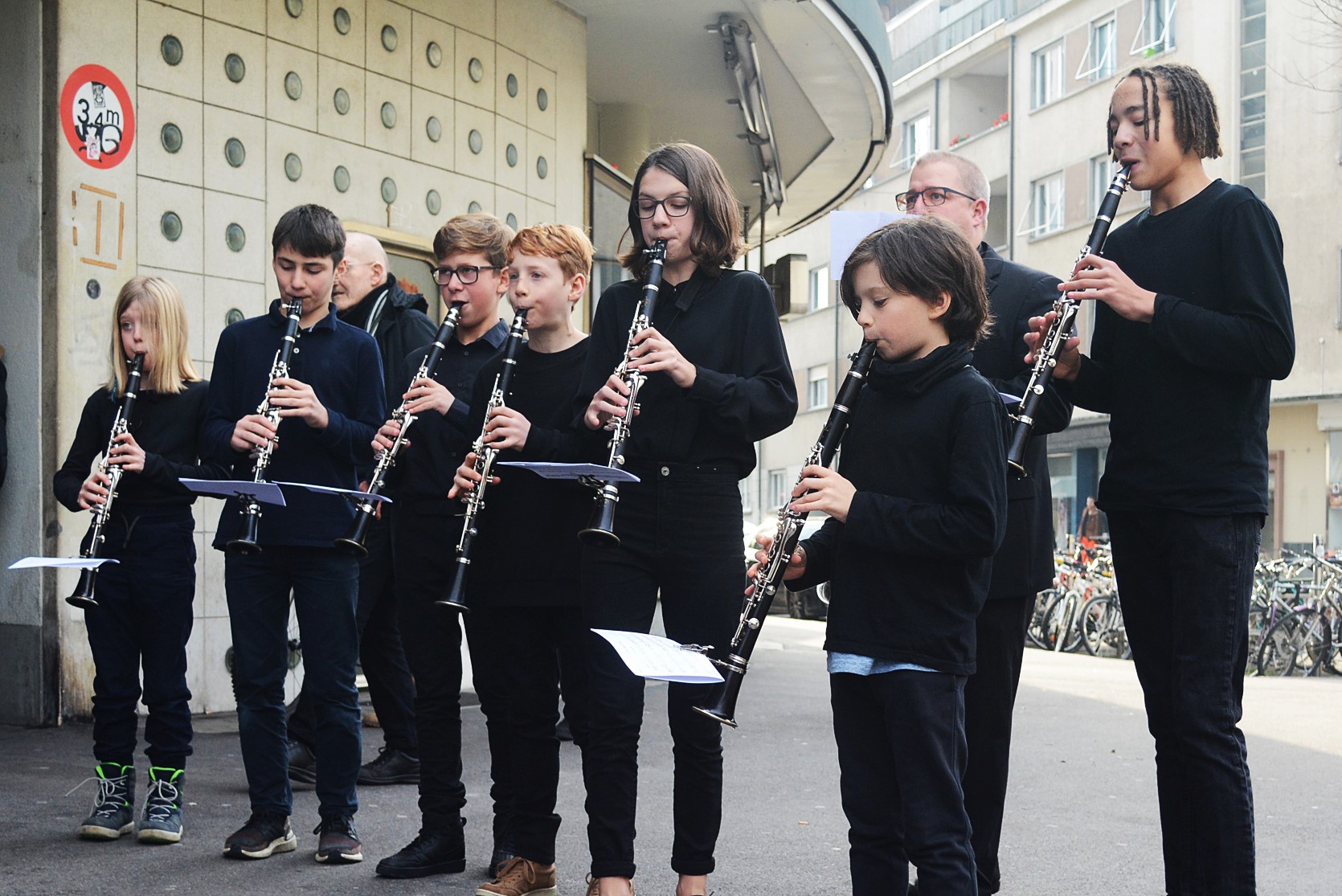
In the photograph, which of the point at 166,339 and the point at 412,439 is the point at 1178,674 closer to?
the point at 412,439

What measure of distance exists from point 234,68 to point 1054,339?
5.83 m

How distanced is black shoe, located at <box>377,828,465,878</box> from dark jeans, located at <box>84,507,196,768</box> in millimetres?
988

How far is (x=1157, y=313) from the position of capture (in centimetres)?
377

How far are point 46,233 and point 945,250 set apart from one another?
18.1 feet

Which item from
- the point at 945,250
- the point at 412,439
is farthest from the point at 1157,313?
the point at 412,439

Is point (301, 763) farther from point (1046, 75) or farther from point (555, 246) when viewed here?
point (1046, 75)

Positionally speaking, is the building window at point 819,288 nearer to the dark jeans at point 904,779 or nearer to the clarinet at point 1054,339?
the clarinet at point 1054,339

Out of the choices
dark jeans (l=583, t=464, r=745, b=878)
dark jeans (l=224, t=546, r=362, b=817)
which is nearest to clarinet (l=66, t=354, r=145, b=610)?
dark jeans (l=224, t=546, r=362, b=817)

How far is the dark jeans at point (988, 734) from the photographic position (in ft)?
13.4

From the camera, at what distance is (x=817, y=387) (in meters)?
A: 43.8

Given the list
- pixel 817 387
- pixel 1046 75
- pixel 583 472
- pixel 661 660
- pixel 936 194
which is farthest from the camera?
pixel 817 387

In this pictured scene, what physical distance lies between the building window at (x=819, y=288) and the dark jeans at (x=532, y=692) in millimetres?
38732

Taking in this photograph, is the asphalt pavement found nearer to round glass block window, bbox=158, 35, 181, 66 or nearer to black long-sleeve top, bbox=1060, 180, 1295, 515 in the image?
black long-sleeve top, bbox=1060, 180, 1295, 515

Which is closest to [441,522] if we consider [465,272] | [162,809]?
[465,272]
